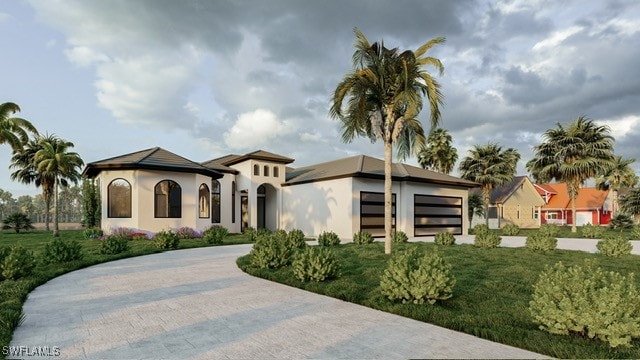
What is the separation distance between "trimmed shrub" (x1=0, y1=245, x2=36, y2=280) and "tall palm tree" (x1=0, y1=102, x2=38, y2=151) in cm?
1430

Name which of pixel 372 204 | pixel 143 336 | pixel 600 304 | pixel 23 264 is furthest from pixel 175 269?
pixel 372 204

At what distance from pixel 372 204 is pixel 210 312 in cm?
1897

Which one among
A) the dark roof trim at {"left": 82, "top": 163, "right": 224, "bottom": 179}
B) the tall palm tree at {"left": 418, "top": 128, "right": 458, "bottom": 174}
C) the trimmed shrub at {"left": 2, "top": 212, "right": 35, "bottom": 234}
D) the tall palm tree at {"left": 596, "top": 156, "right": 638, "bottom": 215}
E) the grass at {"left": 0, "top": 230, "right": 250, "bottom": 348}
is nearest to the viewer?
the grass at {"left": 0, "top": 230, "right": 250, "bottom": 348}

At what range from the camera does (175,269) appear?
1104cm

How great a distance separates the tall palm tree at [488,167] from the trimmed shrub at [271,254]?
31.8m

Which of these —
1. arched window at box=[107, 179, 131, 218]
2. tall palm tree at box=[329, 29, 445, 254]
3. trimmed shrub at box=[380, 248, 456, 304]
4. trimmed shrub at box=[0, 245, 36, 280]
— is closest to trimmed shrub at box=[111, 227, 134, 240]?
arched window at box=[107, 179, 131, 218]

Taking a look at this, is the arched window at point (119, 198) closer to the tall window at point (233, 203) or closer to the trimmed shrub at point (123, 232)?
the trimmed shrub at point (123, 232)

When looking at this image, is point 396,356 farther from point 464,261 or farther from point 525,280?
point 464,261

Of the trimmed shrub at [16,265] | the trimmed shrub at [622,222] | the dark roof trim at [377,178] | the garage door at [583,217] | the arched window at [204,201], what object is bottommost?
the garage door at [583,217]

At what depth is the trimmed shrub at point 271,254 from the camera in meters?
10.6

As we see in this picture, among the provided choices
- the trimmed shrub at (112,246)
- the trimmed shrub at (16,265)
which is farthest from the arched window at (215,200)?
the trimmed shrub at (16,265)

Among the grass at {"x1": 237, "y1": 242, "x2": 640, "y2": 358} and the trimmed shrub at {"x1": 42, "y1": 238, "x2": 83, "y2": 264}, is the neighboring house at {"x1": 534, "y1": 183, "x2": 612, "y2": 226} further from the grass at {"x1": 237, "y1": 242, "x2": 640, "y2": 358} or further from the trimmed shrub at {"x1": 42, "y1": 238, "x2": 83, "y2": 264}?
the trimmed shrub at {"x1": 42, "y1": 238, "x2": 83, "y2": 264}

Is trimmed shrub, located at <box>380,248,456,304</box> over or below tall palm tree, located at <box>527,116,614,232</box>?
below

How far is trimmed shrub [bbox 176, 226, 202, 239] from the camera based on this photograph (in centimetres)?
2117
